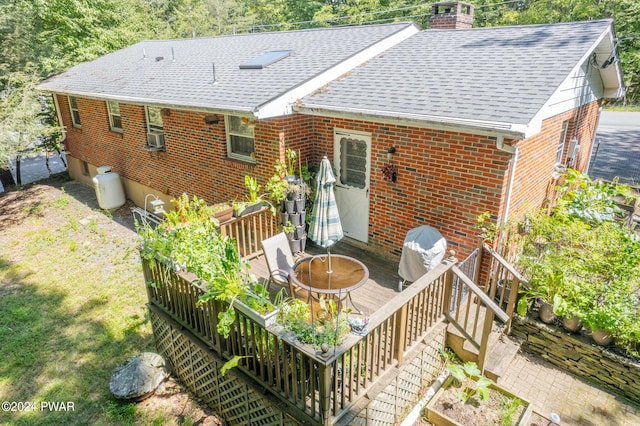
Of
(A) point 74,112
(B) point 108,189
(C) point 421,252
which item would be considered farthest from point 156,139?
(C) point 421,252

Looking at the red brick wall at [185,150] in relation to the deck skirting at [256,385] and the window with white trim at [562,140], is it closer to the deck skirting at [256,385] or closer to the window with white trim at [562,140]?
the deck skirting at [256,385]

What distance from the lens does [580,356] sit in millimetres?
5297

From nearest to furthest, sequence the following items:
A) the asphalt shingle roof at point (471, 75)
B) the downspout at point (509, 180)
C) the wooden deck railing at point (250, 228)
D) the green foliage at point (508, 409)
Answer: the green foliage at point (508, 409), the downspout at point (509, 180), the asphalt shingle roof at point (471, 75), the wooden deck railing at point (250, 228)

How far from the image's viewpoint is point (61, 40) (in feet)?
53.3

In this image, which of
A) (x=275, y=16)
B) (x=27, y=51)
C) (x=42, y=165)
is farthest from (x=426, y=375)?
(x=275, y=16)

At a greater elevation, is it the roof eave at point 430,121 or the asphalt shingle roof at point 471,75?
the asphalt shingle roof at point 471,75

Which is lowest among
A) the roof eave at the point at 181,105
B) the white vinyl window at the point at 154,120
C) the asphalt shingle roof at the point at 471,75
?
the white vinyl window at the point at 154,120

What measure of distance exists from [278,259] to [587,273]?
4397 millimetres

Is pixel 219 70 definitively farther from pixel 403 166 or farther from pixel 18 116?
pixel 18 116

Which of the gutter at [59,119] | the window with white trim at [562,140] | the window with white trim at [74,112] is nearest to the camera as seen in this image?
the window with white trim at [562,140]

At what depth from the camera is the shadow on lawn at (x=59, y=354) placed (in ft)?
16.8

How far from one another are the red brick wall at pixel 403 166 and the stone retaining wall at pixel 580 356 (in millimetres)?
1449

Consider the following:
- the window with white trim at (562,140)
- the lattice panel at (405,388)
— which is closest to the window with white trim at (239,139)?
the lattice panel at (405,388)

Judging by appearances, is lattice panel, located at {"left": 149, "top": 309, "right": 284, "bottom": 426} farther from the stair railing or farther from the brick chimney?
the brick chimney
